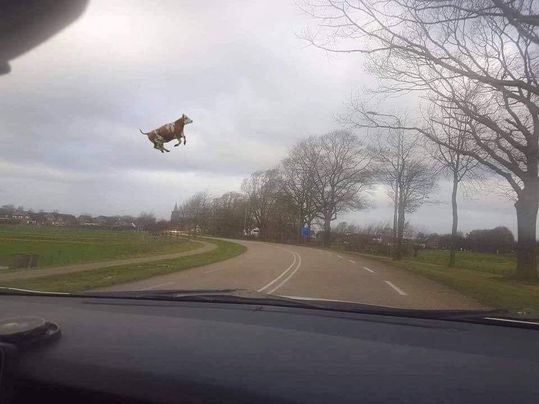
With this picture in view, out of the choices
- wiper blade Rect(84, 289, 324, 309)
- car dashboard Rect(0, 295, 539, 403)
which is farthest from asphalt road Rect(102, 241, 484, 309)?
car dashboard Rect(0, 295, 539, 403)

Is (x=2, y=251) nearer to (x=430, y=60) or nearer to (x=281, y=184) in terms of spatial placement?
(x=430, y=60)

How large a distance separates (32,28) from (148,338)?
2.71 meters

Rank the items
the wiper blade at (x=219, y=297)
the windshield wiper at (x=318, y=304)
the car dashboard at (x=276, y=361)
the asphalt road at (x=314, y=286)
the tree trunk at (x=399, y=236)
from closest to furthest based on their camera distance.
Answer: the car dashboard at (x=276, y=361), the windshield wiper at (x=318, y=304), the wiper blade at (x=219, y=297), the asphalt road at (x=314, y=286), the tree trunk at (x=399, y=236)

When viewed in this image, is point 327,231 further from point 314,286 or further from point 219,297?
point 219,297

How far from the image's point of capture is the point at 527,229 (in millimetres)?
21250

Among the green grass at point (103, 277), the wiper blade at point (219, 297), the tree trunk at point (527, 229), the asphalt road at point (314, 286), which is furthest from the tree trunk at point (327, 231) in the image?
the wiper blade at point (219, 297)

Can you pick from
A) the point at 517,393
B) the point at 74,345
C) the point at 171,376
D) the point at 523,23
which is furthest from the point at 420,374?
the point at 523,23

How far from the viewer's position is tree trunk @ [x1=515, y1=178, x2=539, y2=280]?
20469mm

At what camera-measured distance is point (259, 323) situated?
145 inches

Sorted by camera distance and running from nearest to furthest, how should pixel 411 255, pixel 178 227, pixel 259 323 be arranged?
pixel 259 323 → pixel 178 227 → pixel 411 255

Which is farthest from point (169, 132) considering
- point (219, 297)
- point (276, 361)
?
point (276, 361)

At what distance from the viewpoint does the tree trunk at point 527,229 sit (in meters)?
20.5

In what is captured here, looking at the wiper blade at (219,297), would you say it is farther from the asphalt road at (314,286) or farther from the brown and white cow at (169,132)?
the asphalt road at (314,286)

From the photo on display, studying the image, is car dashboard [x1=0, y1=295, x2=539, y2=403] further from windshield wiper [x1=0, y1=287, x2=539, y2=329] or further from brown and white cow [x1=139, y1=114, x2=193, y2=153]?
brown and white cow [x1=139, y1=114, x2=193, y2=153]
